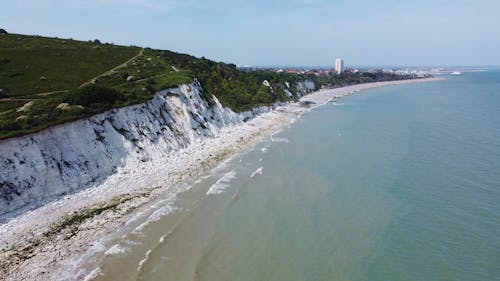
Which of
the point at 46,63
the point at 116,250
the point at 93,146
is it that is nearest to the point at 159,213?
the point at 116,250

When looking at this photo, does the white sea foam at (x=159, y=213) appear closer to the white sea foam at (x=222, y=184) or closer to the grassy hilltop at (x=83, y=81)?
the white sea foam at (x=222, y=184)

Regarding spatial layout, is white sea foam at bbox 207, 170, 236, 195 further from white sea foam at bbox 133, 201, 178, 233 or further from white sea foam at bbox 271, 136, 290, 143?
white sea foam at bbox 271, 136, 290, 143

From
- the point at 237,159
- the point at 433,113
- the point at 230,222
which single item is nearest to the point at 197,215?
the point at 230,222

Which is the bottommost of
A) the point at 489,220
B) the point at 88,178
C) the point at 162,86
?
the point at 489,220

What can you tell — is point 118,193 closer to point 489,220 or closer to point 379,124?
point 489,220

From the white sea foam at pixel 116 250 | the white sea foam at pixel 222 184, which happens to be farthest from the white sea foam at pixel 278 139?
the white sea foam at pixel 116 250
